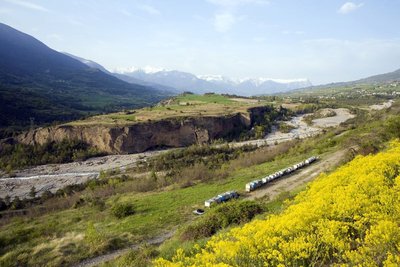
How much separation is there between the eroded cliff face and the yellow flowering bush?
65617 mm

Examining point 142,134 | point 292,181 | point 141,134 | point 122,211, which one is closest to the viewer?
point 122,211

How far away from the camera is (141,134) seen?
73.9 metres

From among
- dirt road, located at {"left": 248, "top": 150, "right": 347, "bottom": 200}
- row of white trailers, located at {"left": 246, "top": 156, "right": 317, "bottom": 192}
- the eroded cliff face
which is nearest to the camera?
dirt road, located at {"left": 248, "top": 150, "right": 347, "bottom": 200}

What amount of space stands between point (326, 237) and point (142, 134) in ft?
225

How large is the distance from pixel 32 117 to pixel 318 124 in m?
80.7

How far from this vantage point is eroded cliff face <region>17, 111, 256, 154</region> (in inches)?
2832

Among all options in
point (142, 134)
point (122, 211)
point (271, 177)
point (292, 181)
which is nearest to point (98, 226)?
point (122, 211)

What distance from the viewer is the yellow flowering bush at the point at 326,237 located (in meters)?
6.79

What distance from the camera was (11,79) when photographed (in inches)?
6511

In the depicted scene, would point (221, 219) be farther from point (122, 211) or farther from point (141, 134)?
point (141, 134)

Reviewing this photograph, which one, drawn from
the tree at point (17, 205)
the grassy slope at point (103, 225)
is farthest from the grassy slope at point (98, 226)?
the tree at point (17, 205)

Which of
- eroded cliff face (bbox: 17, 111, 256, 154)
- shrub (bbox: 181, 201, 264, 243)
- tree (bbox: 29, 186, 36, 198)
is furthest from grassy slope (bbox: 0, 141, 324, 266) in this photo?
eroded cliff face (bbox: 17, 111, 256, 154)

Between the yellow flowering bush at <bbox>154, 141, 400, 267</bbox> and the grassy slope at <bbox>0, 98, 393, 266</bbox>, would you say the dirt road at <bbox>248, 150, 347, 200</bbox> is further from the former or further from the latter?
the yellow flowering bush at <bbox>154, 141, 400, 267</bbox>

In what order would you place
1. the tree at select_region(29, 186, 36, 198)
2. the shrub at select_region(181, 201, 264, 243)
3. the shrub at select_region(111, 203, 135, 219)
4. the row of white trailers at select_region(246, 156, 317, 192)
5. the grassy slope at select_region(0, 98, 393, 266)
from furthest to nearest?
the tree at select_region(29, 186, 36, 198) < the row of white trailers at select_region(246, 156, 317, 192) < the shrub at select_region(111, 203, 135, 219) < the grassy slope at select_region(0, 98, 393, 266) < the shrub at select_region(181, 201, 264, 243)
